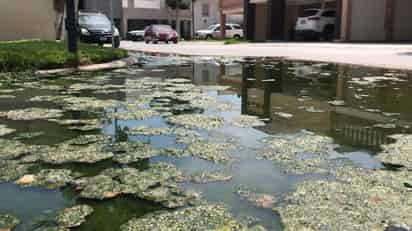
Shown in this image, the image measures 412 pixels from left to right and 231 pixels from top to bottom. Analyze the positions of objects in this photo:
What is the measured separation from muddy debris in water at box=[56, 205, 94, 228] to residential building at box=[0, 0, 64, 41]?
13.5 m

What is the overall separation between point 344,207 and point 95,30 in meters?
18.5

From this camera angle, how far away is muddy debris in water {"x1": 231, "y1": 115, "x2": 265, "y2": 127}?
5346 millimetres

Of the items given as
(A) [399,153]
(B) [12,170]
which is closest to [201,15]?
(A) [399,153]

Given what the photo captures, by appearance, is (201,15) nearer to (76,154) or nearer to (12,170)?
(76,154)

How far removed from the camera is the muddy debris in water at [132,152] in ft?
13.0

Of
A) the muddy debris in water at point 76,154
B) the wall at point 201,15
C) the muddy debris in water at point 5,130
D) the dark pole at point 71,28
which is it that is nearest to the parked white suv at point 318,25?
the dark pole at point 71,28

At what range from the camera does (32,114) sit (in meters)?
5.78

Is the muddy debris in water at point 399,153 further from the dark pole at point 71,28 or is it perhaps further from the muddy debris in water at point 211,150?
the dark pole at point 71,28

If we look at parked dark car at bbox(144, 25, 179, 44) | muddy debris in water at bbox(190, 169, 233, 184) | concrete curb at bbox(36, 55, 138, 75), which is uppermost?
parked dark car at bbox(144, 25, 179, 44)

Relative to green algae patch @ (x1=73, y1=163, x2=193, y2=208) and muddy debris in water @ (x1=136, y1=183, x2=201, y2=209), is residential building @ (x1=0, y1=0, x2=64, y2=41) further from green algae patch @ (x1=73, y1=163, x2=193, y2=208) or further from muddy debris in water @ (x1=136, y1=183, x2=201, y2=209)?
muddy debris in water @ (x1=136, y1=183, x2=201, y2=209)

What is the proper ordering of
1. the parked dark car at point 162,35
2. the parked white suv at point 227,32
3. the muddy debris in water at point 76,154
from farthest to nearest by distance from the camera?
1. the parked white suv at point 227,32
2. the parked dark car at point 162,35
3. the muddy debris in water at point 76,154

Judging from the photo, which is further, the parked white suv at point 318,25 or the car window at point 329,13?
the car window at point 329,13

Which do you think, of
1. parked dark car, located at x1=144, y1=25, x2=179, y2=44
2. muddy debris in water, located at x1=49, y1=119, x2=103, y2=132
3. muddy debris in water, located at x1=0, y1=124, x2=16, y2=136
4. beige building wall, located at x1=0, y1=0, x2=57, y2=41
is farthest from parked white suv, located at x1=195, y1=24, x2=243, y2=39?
muddy debris in water, located at x1=0, y1=124, x2=16, y2=136

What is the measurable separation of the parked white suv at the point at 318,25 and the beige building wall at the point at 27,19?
1513 cm
